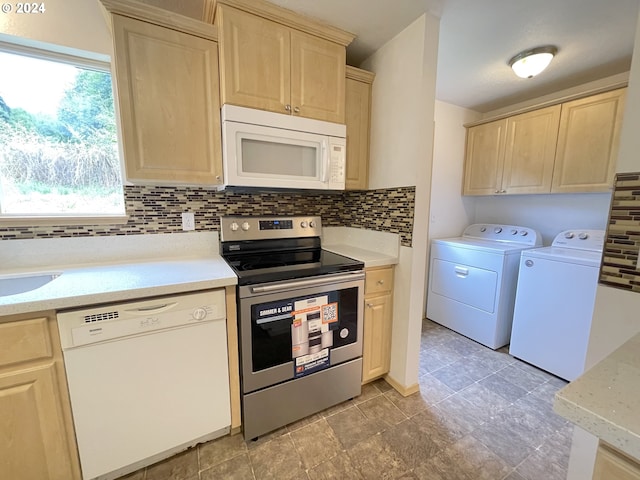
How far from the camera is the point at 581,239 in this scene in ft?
7.15

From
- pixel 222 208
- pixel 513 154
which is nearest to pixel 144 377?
pixel 222 208

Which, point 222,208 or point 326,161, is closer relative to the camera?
point 326,161

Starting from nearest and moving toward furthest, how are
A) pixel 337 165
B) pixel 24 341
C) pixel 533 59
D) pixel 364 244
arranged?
pixel 24 341 → pixel 337 165 → pixel 533 59 → pixel 364 244

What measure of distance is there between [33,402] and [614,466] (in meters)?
1.74

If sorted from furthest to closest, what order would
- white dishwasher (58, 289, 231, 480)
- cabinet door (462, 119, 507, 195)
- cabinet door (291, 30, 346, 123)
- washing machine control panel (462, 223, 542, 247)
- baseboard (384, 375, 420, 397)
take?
cabinet door (462, 119, 507, 195) → washing machine control panel (462, 223, 542, 247) → baseboard (384, 375, 420, 397) → cabinet door (291, 30, 346, 123) → white dishwasher (58, 289, 231, 480)

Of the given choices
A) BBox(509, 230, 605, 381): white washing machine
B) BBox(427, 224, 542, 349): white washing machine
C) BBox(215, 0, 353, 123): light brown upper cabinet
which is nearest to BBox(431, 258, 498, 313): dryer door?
BBox(427, 224, 542, 349): white washing machine

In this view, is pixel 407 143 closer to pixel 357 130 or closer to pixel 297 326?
pixel 357 130

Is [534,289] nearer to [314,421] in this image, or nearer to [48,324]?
[314,421]

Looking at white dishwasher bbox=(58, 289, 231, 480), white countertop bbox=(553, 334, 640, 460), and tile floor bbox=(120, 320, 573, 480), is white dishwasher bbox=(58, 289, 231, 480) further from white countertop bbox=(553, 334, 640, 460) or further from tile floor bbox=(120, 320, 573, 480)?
white countertop bbox=(553, 334, 640, 460)

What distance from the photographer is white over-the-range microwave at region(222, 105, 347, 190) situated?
56.7 inches

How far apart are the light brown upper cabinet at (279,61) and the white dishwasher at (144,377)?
1.13 m

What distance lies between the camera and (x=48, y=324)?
1.01 m

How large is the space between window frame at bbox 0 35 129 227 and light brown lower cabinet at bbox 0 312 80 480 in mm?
698

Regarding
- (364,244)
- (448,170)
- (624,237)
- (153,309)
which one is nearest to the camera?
(624,237)
